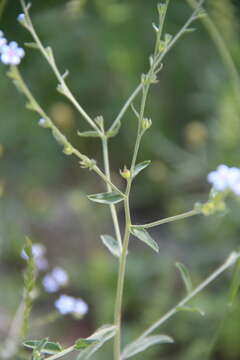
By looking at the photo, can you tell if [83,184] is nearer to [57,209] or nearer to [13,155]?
[57,209]

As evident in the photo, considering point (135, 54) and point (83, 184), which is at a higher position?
point (135, 54)

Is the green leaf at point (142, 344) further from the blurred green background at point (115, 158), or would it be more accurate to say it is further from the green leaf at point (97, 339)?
the blurred green background at point (115, 158)

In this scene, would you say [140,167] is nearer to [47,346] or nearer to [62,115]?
[47,346]

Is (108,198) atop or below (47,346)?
atop

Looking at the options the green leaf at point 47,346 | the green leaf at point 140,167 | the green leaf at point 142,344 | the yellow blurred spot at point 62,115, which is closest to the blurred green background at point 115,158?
the yellow blurred spot at point 62,115

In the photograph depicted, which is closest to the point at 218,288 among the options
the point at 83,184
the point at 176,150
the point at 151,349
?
the point at 151,349

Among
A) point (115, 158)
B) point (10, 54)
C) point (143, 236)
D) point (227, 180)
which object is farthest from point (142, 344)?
point (115, 158)

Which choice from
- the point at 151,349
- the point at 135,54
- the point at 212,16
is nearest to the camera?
the point at 151,349
